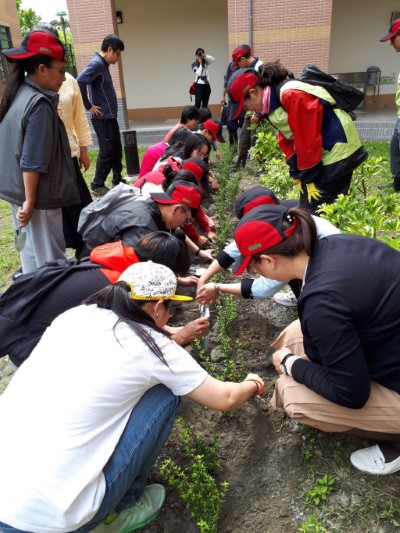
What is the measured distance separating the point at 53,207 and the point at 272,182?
2024 millimetres

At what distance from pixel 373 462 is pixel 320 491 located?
24cm

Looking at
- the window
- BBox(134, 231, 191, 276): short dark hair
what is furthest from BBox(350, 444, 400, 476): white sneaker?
the window

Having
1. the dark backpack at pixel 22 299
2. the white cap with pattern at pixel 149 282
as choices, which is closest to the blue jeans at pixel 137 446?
the white cap with pattern at pixel 149 282

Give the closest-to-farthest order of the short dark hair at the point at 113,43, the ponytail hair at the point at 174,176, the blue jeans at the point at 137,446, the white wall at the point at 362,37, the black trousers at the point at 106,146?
the blue jeans at the point at 137,446, the ponytail hair at the point at 174,176, the short dark hair at the point at 113,43, the black trousers at the point at 106,146, the white wall at the point at 362,37

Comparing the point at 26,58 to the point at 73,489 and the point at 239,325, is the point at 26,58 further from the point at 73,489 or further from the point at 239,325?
the point at 73,489

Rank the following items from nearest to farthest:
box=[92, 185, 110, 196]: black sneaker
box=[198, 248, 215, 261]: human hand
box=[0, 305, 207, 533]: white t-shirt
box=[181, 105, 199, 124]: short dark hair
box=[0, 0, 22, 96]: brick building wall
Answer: box=[0, 305, 207, 533]: white t-shirt
box=[198, 248, 215, 261]: human hand
box=[181, 105, 199, 124]: short dark hair
box=[92, 185, 110, 196]: black sneaker
box=[0, 0, 22, 96]: brick building wall

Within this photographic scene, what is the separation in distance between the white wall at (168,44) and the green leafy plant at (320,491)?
38.8 ft

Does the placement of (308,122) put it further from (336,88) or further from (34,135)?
(34,135)

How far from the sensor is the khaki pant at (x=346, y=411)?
65.8 inches

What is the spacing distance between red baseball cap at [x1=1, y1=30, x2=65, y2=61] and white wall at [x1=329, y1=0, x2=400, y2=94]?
11.0 metres

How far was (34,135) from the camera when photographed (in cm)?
246

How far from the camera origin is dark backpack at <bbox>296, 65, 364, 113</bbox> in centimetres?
287

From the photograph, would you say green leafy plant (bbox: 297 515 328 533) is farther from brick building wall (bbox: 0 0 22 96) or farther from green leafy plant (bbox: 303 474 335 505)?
brick building wall (bbox: 0 0 22 96)

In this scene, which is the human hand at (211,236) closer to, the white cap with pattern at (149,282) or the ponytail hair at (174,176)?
the ponytail hair at (174,176)
